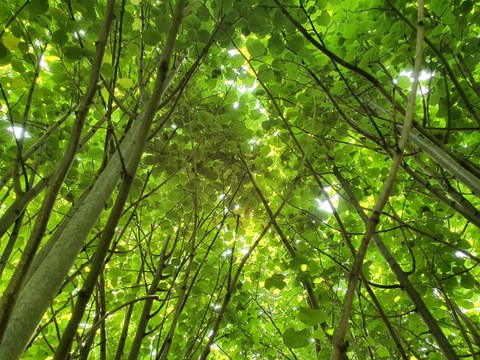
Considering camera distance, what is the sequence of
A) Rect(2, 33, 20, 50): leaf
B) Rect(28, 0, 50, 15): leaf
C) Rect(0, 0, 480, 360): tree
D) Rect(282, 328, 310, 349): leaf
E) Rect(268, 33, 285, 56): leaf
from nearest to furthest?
Rect(0, 0, 480, 360): tree < Rect(282, 328, 310, 349): leaf < Rect(28, 0, 50, 15): leaf < Rect(268, 33, 285, 56): leaf < Rect(2, 33, 20, 50): leaf

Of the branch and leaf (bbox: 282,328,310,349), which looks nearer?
the branch

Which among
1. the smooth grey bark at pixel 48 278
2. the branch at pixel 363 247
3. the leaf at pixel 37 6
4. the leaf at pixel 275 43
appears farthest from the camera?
the leaf at pixel 275 43

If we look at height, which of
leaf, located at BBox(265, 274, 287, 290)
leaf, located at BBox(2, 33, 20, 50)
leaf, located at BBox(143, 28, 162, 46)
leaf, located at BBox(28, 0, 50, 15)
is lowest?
leaf, located at BBox(265, 274, 287, 290)

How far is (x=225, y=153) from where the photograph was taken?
2.01 meters

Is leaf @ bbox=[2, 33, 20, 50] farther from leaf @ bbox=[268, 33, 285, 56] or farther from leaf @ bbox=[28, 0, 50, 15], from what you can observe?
leaf @ bbox=[268, 33, 285, 56]

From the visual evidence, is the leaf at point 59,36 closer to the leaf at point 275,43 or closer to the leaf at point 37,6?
the leaf at point 37,6

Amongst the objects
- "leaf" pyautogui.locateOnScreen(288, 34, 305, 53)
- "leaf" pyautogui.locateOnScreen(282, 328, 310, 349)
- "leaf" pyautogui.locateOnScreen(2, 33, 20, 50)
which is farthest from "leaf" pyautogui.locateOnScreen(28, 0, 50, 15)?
"leaf" pyautogui.locateOnScreen(282, 328, 310, 349)

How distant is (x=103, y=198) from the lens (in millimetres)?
920

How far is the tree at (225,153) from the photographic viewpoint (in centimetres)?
88

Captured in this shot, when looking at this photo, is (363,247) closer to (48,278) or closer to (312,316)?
(312,316)

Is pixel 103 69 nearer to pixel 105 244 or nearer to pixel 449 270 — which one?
pixel 105 244

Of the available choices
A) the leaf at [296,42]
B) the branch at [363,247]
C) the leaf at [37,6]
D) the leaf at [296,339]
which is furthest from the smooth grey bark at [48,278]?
the leaf at [296,42]

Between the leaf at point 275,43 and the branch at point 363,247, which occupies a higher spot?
the leaf at point 275,43

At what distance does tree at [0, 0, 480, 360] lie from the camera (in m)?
0.88
